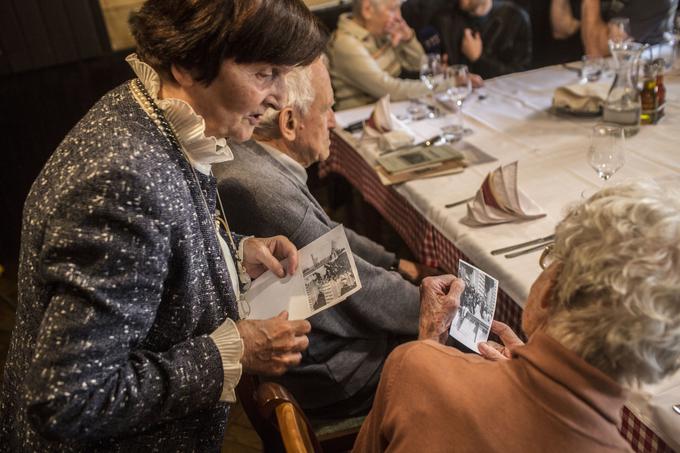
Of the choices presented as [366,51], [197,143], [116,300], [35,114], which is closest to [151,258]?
[116,300]

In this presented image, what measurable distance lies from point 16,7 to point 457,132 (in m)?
2.89

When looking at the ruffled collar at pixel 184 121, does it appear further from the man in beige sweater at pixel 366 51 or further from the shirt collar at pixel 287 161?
the man in beige sweater at pixel 366 51

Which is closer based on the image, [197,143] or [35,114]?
[197,143]

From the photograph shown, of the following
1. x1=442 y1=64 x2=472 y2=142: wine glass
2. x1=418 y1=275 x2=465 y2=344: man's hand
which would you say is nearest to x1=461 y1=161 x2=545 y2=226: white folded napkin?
x1=418 y1=275 x2=465 y2=344: man's hand

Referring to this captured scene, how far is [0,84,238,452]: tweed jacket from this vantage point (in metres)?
0.90

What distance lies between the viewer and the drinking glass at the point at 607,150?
183cm

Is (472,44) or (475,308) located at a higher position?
(475,308)

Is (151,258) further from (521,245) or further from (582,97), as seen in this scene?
(582,97)

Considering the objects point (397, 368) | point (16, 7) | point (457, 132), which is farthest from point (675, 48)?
point (16, 7)

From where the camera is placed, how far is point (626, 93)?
2373 millimetres

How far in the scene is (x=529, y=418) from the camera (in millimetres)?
838

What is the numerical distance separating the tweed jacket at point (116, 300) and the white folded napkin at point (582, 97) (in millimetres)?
1936

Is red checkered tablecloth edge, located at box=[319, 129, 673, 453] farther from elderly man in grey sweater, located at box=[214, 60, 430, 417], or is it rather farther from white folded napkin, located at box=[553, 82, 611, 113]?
white folded napkin, located at box=[553, 82, 611, 113]

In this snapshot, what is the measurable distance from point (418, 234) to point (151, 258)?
127cm
